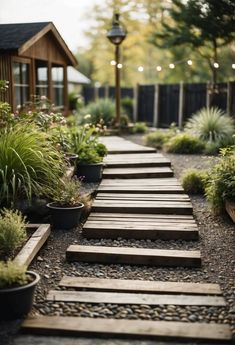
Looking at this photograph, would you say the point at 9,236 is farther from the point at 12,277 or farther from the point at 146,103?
the point at 146,103

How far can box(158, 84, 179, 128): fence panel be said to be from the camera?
1566 cm

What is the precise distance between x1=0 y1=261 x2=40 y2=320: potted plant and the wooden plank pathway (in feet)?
0.40

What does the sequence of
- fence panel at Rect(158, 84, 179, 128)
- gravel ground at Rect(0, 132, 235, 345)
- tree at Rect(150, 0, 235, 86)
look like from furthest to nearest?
fence panel at Rect(158, 84, 179, 128)
tree at Rect(150, 0, 235, 86)
gravel ground at Rect(0, 132, 235, 345)

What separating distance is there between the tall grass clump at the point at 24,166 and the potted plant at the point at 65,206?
5.7 inches

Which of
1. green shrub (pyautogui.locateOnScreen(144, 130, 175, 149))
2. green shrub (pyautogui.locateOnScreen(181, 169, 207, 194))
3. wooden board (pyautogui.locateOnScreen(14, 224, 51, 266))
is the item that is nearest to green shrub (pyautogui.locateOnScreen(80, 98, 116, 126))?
green shrub (pyautogui.locateOnScreen(144, 130, 175, 149))

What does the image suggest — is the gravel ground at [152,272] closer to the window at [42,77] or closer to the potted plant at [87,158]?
the potted plant at [87,158]

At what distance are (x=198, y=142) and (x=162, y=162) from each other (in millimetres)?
2534

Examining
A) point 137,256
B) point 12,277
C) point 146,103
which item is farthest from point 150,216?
point 146,103

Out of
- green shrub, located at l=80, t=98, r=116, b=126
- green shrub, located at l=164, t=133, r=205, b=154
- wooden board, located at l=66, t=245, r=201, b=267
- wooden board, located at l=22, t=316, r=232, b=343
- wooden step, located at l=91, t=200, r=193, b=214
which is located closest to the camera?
wooden board, located at l=22, t=316, r=232, b=343

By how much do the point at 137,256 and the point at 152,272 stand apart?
0.26m

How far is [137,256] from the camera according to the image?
4316 millimetres

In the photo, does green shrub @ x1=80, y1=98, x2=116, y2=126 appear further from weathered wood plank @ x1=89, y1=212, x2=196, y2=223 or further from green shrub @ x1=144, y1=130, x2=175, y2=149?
weathered wood plank @ x1=89, y1=212, x2=196, y2=223

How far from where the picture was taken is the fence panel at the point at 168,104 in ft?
51.4

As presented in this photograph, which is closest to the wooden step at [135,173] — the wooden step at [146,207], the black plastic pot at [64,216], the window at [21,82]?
the wooden step at [146,207]
